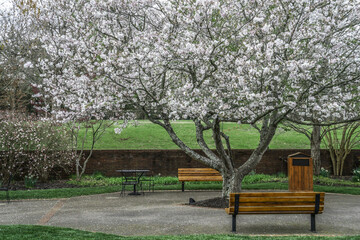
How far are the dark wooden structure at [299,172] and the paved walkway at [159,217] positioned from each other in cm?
142

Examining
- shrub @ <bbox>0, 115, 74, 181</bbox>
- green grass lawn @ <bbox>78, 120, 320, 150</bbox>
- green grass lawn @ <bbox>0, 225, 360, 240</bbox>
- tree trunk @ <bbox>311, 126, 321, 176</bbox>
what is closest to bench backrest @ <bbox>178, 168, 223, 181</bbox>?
shrub @ <bbox>0, 115, 74, 181</bbox>

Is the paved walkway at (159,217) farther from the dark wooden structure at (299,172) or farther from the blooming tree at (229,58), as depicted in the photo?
the blooming tree at (229,58)

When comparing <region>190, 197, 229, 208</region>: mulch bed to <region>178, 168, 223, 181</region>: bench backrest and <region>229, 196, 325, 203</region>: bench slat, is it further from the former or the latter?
<region>229, 196, 325, 203</region>: bench slat

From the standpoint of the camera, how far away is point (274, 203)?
769cm

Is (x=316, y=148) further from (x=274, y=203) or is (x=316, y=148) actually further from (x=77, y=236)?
(x=77, y=236)

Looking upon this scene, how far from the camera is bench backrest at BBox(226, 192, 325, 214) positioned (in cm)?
757

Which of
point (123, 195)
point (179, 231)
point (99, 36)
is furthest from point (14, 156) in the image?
point (179, 231)

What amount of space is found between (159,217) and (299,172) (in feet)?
20.6

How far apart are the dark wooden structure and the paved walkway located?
1424 millimetres

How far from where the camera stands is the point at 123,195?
1277 cm

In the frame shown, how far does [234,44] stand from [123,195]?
20.9ft

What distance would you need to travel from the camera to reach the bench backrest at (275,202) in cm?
757

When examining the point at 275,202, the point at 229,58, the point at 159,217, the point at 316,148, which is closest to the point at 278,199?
the point at 275,202

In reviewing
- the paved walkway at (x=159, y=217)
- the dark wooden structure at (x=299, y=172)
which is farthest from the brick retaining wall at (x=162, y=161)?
the paved walkway at (x=159, y=217)
